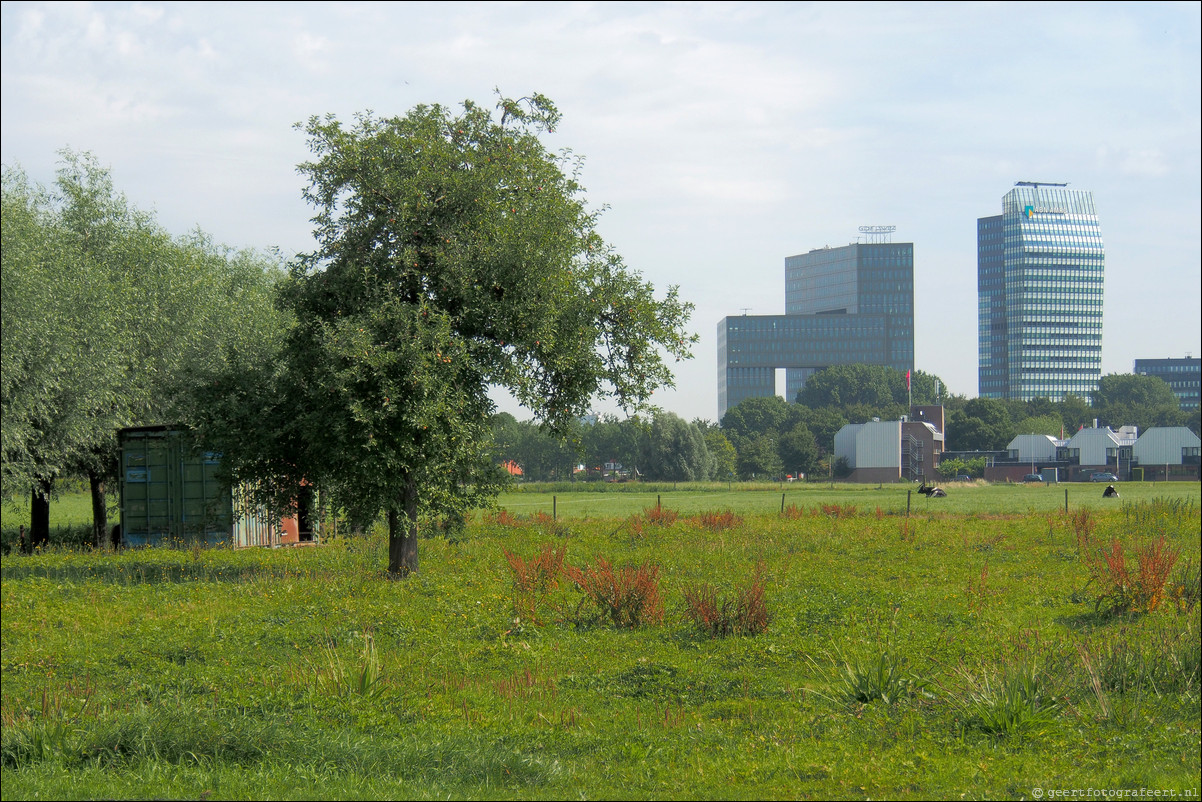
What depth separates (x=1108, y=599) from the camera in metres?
14.7

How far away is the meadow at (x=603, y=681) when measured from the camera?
24.7 feet

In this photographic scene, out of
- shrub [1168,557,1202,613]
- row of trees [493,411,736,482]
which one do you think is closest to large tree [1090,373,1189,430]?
row of trees [493,411,736,482]

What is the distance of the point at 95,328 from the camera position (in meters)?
24.3

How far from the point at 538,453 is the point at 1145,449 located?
239 feet

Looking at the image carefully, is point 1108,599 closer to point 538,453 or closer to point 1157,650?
point 1157,650

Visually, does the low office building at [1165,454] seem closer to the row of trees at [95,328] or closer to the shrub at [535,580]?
the shrub at [535,580]

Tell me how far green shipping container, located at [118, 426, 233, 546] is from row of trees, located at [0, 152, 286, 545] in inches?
36.2

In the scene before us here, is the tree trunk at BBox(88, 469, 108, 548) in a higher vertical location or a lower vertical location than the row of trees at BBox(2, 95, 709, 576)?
lower

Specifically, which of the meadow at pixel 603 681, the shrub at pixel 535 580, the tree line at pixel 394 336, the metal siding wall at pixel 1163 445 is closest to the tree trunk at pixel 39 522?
the tree line at pixel 394 336

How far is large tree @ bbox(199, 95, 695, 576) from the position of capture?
18500 millimetres

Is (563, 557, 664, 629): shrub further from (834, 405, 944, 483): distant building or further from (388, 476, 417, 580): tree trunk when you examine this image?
(834, 405, 944, 483): distant building

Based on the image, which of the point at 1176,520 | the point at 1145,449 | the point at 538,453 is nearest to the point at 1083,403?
the point at 1145,449

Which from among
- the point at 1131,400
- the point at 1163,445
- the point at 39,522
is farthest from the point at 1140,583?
the point at 1131,400

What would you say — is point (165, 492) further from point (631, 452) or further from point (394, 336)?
point (631, 452)
